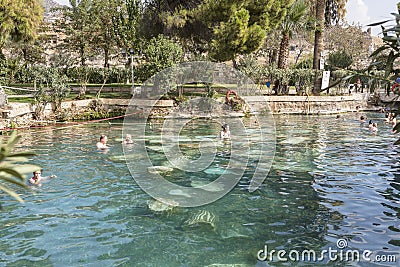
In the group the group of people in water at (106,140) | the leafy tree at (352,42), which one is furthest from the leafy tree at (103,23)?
the leafy tree at (352,42)

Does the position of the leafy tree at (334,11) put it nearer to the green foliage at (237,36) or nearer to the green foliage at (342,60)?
the green foliage at (342,60)

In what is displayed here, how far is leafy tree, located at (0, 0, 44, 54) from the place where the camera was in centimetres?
2536

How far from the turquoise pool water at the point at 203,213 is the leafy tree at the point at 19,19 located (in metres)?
15.8

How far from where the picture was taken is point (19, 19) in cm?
2703

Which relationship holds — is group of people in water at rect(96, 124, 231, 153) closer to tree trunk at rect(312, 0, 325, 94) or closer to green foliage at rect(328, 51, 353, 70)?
tree trunk at rect(312, 0, 325, 94)

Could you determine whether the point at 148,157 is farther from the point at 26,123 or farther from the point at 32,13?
the point at 32,13

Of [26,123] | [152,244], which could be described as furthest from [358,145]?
[26,123]

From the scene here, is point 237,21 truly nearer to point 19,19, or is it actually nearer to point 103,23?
point 19,19

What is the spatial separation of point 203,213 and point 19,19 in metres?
24.7

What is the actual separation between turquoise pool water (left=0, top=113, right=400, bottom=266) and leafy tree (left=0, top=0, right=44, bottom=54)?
15.8m

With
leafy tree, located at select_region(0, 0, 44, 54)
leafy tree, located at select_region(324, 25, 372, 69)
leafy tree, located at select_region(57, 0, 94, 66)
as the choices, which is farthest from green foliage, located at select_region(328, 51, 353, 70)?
leafy tree, located at select_region(0, 0, 44, 54)

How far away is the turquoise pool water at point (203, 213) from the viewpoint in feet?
21.3

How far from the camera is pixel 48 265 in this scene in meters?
6.02

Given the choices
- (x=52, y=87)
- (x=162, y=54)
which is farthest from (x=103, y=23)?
(x=52, y=87)
